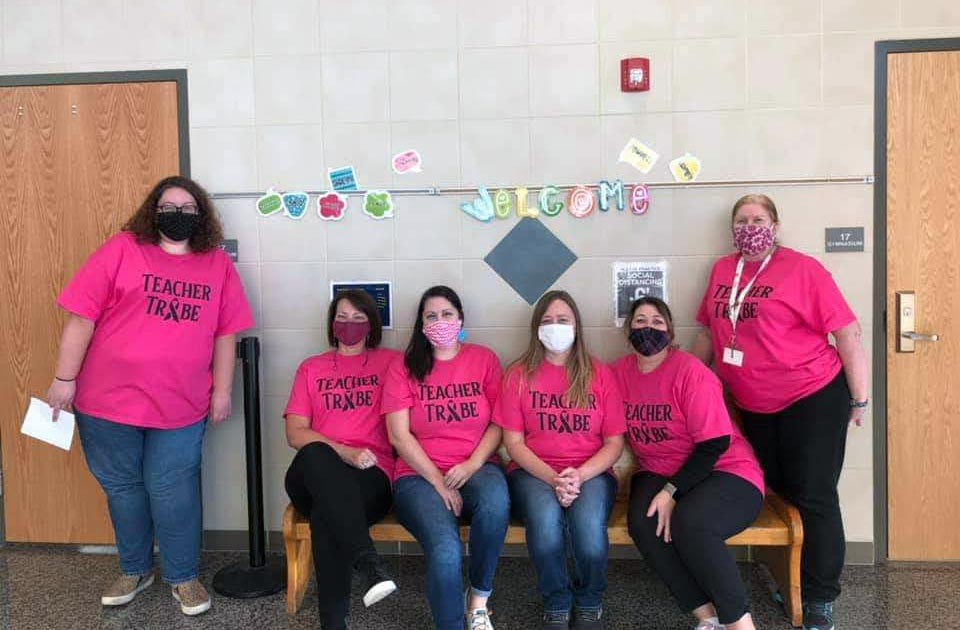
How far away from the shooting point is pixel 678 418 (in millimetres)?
2607

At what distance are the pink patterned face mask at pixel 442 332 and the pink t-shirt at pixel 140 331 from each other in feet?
2.92

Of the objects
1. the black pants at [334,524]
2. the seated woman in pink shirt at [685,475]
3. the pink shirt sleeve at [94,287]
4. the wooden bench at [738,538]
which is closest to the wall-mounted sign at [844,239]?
the seated woman in pink shirt at [685,475]

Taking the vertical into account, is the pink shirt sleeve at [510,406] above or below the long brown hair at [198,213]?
below

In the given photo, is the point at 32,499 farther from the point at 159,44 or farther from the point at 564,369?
the point at 564,369

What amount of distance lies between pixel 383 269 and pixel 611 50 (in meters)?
1.33

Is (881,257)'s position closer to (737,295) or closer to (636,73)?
(737,295)

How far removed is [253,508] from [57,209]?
5.28ft

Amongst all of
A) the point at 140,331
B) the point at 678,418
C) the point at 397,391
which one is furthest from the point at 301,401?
the point at 678,418

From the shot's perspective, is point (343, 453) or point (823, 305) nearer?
point (823, 305)

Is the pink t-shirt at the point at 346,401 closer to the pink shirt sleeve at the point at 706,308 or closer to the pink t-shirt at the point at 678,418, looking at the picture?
the pink t-shirt at the point at 678,418

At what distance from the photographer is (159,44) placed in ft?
10.6

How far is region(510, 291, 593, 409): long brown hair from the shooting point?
271 centimetres

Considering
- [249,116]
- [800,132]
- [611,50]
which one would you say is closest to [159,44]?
[249,116]

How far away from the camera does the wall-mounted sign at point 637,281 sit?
122 inches
